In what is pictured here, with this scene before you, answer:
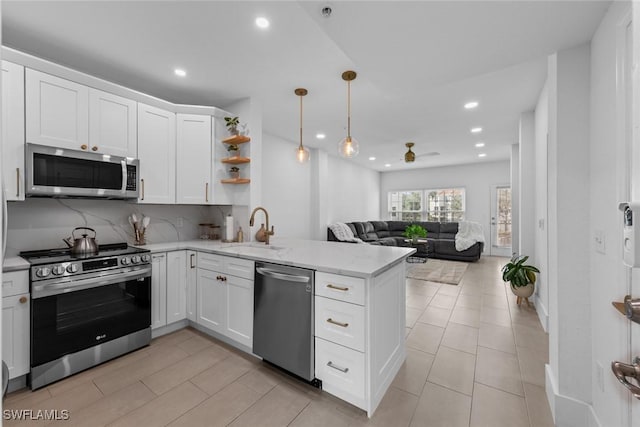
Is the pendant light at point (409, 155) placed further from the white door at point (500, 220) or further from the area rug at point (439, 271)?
the white door at point (500, 220)

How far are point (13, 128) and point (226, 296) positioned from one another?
2083mm

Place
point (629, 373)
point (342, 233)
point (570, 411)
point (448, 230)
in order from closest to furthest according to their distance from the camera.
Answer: point (629, 373) < point (570, 411) < point (342, 233) < point (448, 230)

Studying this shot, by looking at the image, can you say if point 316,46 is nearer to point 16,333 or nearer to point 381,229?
point 16,333

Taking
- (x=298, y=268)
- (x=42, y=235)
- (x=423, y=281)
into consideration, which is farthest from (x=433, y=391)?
(x=42, y=235)

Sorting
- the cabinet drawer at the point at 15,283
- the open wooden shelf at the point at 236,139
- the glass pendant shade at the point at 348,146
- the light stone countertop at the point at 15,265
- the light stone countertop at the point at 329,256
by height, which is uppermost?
the open wooden shelf at the point at 236,139

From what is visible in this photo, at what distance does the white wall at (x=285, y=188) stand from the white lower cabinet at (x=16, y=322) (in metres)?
3.25

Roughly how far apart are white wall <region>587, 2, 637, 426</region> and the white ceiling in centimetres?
24

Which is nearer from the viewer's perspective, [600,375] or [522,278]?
[600,375]

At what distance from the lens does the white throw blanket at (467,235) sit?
6704 mm

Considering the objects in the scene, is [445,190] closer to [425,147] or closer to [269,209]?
[425,147]

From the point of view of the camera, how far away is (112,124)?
2.71 m

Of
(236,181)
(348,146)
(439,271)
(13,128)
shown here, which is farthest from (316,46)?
(439,271)

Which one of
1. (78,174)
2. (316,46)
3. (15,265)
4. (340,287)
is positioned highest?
(316,46)

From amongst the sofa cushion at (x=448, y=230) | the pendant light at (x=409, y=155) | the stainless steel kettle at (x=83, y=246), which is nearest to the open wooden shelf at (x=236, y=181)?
the stainless steel kettle at (x=83, y=246)
